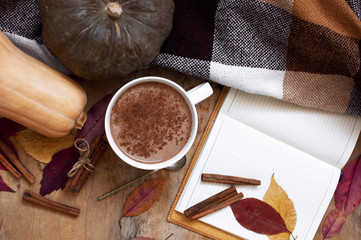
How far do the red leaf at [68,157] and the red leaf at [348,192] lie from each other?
0.68m

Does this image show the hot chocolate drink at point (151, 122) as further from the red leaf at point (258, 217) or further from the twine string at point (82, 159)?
the red leaf at point (258, 217)

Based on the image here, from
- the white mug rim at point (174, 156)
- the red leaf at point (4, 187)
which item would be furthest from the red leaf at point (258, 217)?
the red leaf at point (4, 187)

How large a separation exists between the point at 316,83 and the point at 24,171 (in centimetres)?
81

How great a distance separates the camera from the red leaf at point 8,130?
3.20 feet

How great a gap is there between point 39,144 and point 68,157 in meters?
0.08

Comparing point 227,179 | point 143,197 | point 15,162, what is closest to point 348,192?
point 227,179

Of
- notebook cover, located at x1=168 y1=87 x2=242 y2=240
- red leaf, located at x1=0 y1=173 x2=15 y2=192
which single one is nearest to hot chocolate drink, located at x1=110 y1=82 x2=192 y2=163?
notebook cover, located at x1=168 y1=87 x2=242 y2=240

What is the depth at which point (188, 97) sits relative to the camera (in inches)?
35.1

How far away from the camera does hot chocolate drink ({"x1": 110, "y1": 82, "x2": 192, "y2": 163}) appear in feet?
2.97

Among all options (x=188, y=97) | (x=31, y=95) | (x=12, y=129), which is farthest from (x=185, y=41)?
(x=12, y=129)

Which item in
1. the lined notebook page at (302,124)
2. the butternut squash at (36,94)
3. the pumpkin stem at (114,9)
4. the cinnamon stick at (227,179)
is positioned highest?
the pumpkin stem at (114,9)

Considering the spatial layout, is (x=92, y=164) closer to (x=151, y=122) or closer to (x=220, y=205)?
(x=151, y=122)

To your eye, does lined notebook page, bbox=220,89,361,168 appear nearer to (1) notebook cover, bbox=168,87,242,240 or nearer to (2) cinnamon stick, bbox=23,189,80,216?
(1) notebook cover, bbox=168,87,242,240

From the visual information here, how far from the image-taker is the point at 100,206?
101cm
